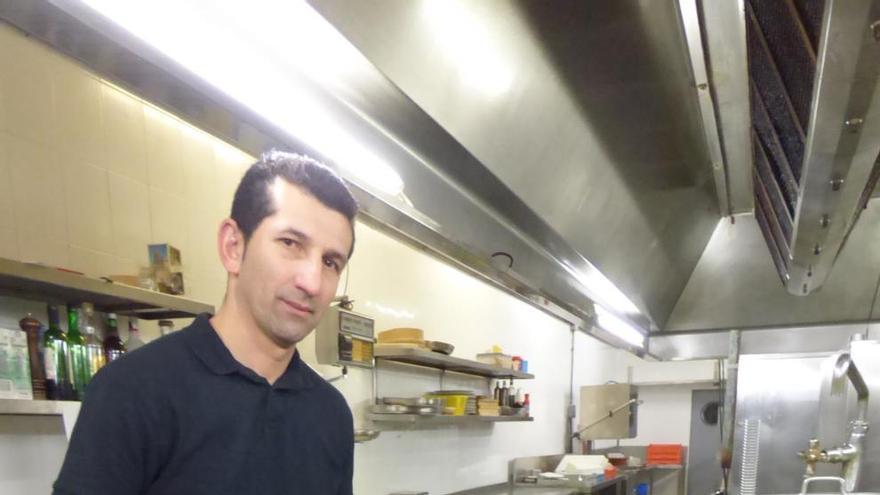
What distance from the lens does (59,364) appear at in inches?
62.9

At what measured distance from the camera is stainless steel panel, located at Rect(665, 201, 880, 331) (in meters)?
3.02

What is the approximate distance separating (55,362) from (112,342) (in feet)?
0.60

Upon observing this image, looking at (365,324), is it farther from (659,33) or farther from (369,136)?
(659,33)

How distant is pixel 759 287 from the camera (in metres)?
3.20

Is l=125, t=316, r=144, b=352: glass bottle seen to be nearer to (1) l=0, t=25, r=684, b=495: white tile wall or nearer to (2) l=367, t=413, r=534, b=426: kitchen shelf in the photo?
(1) l=0, t=25, r=684, b=495: white tile wall

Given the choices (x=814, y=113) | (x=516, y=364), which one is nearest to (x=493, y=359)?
(x=516, y=364)

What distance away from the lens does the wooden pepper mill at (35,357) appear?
5.03ft

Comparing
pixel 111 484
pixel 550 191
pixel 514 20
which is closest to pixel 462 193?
pixel 550 191

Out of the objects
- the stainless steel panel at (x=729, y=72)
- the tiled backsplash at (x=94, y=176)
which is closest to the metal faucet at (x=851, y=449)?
the stainless steel panel at (x=729, y=72)

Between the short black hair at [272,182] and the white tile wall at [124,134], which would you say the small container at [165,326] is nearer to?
the white tile wall at [124,134]

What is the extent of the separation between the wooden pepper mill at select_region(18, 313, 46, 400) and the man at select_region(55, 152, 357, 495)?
819mm

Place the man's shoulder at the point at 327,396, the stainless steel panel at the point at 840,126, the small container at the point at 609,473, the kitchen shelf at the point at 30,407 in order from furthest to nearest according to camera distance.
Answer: the small container at the point at 609,473
the kitchen shelf at the point at 30,407
the man's shoulder at the point at 327,396
the stainless steel panel at the point at 840,126

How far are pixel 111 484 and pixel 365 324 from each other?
1949mm

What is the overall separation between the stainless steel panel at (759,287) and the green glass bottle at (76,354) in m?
2.73
